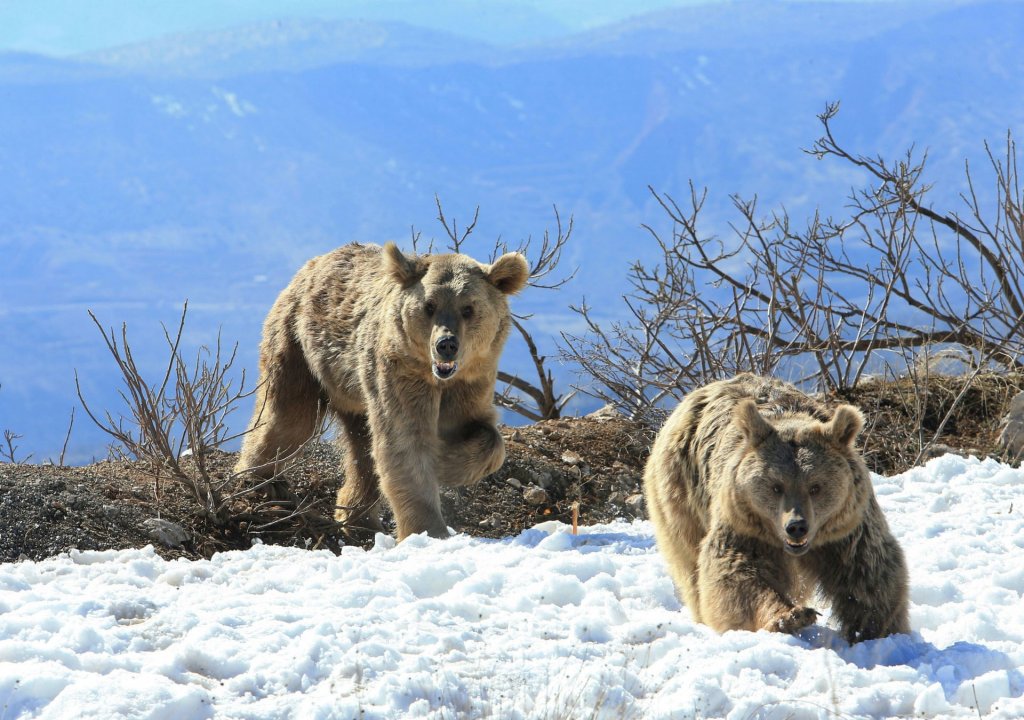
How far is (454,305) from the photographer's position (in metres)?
7.49

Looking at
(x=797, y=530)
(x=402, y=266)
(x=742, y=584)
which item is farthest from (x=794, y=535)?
(x=402, y=266)

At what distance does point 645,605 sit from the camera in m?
5.85

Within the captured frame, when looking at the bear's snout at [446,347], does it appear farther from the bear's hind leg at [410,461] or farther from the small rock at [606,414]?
the small rock at [606,414]

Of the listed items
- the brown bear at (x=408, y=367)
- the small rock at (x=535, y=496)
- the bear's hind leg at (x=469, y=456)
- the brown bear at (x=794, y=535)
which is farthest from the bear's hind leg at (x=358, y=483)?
the brown bear at (x=794, y=535)

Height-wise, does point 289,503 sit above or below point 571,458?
below

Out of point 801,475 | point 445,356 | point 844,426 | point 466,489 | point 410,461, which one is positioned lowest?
point 801,475

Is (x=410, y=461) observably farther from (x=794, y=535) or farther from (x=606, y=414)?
(x=606, y=414)

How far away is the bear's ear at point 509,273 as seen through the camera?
7711mm

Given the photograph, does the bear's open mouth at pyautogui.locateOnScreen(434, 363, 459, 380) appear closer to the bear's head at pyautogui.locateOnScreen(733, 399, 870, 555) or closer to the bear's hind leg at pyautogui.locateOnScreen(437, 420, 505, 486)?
the bear's hind leg at pyautogui.locateOnScreen(437, 420, 505, 486)

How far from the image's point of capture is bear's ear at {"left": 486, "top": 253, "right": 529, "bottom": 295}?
25.3ft

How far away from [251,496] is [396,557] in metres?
2.53

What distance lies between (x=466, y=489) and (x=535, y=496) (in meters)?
0.54

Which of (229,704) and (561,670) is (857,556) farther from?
(229,704)

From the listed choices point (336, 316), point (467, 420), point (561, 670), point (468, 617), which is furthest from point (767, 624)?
point (336, 316)
